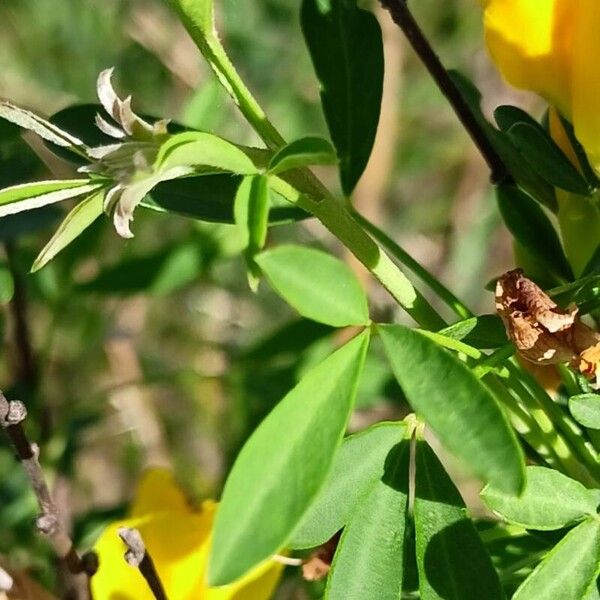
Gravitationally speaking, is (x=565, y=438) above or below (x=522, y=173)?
below

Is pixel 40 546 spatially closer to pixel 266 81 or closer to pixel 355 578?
pixel 355 578

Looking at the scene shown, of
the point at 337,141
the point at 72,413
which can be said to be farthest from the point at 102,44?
the point at 337,141

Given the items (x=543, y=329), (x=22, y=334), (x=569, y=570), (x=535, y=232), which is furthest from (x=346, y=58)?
(x=22, y=334)

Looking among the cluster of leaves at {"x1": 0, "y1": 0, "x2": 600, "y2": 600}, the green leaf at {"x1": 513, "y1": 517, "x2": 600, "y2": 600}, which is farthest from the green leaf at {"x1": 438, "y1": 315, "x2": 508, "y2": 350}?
the green leaf at {"x1": 513, "y1": 517, "x2": 600, "y2": 600}

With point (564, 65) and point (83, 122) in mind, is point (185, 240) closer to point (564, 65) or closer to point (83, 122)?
point (83, 122)

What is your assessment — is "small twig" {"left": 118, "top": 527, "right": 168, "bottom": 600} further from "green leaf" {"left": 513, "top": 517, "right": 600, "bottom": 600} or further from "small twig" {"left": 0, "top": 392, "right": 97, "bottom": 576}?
"green leaf" {"left": 513, "top": 517, "right": 600, "bottom": 600}

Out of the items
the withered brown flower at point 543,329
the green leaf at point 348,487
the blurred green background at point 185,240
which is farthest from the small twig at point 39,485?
the blurred green background at point 185,240
